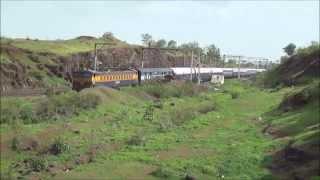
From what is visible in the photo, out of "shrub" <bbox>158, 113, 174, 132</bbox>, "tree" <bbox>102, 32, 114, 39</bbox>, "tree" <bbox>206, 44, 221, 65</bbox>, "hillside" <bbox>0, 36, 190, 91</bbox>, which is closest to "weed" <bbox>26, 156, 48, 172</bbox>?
"shrub" <bbox>158, 113, 174, 132</bbox>

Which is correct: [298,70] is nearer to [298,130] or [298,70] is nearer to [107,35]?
[298,130]

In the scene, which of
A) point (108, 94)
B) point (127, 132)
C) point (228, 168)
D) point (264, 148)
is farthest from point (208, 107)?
point (228, 168)

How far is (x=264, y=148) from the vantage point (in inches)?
1228

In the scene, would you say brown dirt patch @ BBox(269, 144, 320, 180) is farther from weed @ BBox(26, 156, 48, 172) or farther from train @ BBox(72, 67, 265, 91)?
train @ BBox(72, 67, 265, 91)

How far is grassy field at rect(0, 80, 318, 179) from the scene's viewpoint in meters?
27.1

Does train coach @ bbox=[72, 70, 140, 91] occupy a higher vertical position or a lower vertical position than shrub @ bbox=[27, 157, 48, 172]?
higher

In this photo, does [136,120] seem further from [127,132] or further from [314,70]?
[314,70]

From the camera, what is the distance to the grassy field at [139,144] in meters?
27.1

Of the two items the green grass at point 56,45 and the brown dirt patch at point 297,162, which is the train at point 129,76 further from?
the brown dirt patch at point 297,162

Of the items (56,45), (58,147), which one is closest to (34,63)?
(56,45)

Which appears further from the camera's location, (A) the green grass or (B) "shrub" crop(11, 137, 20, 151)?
(A) the green grass

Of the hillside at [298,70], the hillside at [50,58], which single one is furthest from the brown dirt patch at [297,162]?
the hillside at [50,58]

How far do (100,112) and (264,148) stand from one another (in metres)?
18.8

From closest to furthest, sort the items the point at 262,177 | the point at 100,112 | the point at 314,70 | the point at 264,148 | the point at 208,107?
1. the point at 262,177
2. the point at 264,148
3. the point at 100,112
4. the point at 208,107
5. the point at 314,70
